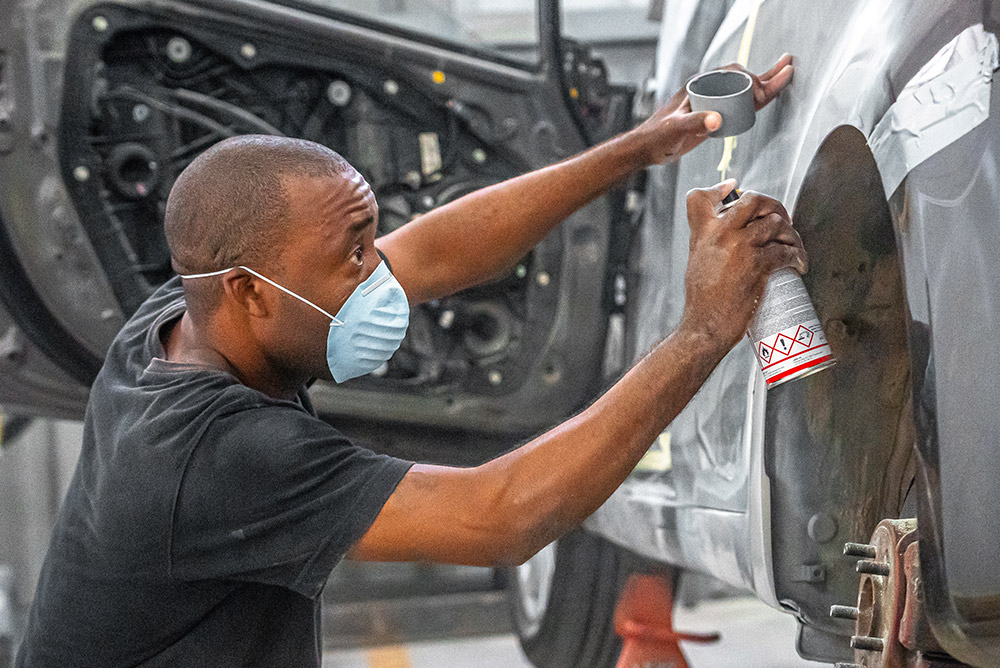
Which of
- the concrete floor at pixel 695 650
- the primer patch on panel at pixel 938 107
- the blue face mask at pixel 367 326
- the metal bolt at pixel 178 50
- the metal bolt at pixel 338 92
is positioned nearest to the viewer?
the primer patch on panel at pixel 938 107

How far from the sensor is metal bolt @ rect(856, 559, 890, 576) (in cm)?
133

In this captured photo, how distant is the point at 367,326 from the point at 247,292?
185 mm

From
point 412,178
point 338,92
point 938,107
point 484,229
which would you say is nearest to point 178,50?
point 338,92

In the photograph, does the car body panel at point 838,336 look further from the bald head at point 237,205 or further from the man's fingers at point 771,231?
the bald head at point 237,205

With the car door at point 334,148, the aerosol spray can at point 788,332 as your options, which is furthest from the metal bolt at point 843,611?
the car door at point 334,148

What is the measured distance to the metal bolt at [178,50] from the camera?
286cm

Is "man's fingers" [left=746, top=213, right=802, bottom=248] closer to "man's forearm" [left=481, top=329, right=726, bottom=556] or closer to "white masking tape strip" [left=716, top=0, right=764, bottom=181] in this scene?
"man's forearm" [left=481, top=329, right=726, bottom=556]

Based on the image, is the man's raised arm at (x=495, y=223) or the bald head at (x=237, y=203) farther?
the man's raised arm at (x=495, y=223)

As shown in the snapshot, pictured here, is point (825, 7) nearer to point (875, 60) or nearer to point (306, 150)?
point (875, 60)

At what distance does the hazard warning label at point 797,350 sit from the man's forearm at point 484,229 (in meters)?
0.67

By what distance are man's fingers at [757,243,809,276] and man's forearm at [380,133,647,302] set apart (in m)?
0.60

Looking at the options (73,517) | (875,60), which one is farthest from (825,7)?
(73,517)

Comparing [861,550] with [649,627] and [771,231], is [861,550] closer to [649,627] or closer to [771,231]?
[771,231]

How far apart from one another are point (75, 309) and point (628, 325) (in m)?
1.47
